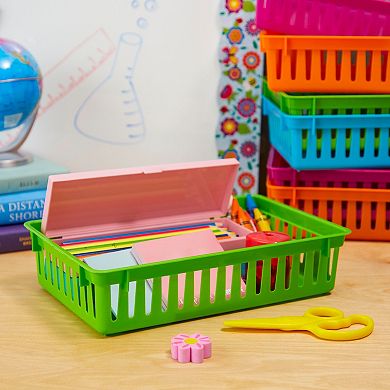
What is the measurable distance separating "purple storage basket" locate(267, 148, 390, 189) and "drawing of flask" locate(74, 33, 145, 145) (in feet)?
0.84

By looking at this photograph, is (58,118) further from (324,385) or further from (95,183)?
(324,385)

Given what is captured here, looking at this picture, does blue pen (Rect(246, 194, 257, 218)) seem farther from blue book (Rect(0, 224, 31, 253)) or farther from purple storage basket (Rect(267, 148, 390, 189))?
blue book (Rect(0, 224, 31, 253))

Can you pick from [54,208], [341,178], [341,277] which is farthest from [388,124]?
[54,208]

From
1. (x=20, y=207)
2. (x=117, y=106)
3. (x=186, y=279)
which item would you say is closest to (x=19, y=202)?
(x=20, y=207)

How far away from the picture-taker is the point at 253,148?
4.36 feet

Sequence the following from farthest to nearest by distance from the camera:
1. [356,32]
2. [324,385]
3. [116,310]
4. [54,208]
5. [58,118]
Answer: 1. [58,118]
2. [356,32]
3. [54,208]
4. [116,310]
5. [324,385]

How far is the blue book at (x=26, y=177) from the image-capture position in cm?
111

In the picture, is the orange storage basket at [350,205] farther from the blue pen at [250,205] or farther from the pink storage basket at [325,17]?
the pink storage basket at [325,17]

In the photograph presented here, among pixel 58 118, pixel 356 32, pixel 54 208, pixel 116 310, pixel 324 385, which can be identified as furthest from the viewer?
pixel 58 118

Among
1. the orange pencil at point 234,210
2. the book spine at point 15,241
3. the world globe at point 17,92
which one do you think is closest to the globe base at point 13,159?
the world globe at point 17,92

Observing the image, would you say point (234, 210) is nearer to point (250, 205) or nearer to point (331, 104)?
point (250, 205)

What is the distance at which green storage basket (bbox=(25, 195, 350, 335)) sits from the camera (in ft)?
2.67

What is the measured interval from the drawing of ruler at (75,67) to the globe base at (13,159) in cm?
10

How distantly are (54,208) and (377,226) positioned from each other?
0.49 meters
